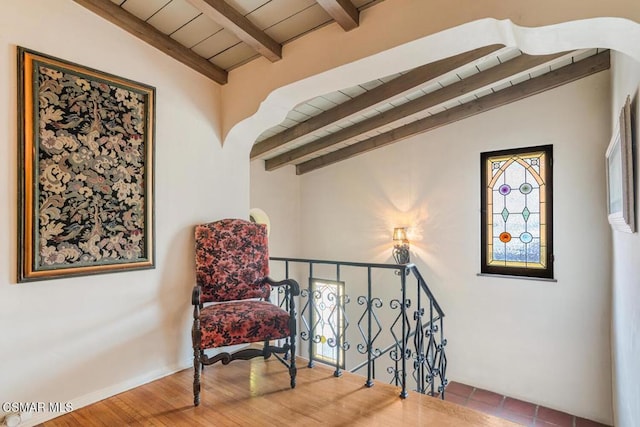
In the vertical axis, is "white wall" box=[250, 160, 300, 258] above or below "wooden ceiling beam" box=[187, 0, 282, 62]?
below

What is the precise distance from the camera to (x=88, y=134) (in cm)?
204

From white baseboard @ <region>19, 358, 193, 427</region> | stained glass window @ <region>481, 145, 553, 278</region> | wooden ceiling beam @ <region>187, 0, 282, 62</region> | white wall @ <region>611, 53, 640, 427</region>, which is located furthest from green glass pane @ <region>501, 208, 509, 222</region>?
white baseboard @ <region>19, 358, 193, 427</region>

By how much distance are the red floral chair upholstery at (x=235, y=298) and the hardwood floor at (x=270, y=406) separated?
15 centimetres

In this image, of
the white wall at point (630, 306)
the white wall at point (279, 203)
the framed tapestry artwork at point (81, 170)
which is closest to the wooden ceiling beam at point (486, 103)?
the white wall at point (279, 203)

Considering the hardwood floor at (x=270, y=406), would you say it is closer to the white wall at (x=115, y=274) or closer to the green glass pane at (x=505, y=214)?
the white wall at (x=115, y=274)

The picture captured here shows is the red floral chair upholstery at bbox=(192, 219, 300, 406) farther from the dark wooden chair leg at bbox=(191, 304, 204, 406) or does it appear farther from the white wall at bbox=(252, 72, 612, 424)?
the white wall at bbox=(252, 72, 612, 424)

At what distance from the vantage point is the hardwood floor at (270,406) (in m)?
1.87

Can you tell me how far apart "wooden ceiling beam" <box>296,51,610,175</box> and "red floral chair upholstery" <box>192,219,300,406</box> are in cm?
258

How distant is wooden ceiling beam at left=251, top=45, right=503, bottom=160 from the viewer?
8.53 ft

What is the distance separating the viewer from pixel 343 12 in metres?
1.92

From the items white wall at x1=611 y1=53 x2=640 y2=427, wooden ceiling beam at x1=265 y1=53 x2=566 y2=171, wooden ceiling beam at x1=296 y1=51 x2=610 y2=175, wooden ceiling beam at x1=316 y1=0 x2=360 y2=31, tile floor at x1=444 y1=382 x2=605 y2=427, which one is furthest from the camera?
tile floor at x1=444 y1=382 x2=605 y2=427

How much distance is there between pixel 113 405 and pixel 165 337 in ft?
1.65

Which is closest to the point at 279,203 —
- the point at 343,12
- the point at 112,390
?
the point at 112,390

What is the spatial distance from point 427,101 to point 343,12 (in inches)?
72.6
